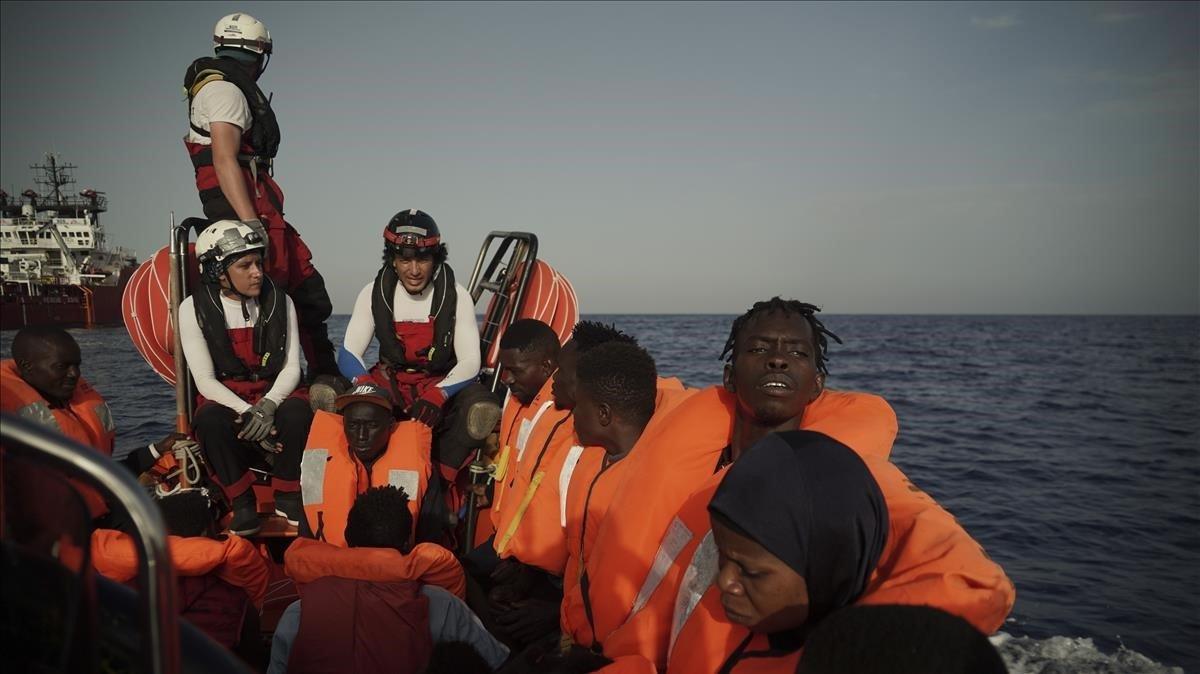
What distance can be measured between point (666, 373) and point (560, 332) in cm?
1808

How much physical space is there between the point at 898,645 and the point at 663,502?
1.39 meters

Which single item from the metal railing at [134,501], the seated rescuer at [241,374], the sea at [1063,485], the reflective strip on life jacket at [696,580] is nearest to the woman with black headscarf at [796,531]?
the reflective strip on life jacket at [696,580]

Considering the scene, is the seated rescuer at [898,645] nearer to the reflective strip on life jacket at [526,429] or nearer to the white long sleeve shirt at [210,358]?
the reflective strip on life jacket at [526,429]

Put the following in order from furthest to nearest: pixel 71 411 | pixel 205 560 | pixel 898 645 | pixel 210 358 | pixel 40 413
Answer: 1. pixel 210 358
2. pixel 71 411
3. pixel 40 413
4. pixel 205 560
5. pixel 898 645

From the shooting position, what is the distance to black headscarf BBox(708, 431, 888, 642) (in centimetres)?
175

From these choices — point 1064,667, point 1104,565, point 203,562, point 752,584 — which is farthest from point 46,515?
point 1104,565

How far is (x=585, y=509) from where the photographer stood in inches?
132

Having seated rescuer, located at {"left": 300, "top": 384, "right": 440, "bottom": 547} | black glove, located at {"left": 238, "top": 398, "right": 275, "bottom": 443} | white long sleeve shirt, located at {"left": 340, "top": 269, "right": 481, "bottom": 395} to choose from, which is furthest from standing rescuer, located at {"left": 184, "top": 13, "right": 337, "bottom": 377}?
seated rescuer, located at {"left": 300, "top": 384, "right": 440, "bottom": 547}

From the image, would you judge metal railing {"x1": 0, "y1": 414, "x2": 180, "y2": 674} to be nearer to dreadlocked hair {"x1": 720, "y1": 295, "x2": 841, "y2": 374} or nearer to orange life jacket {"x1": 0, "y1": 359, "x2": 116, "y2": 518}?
dreadlocked hair {"x1": 720, "y1": 295, "x2": 841, "y2": 374}

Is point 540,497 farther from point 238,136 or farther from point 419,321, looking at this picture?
point 238,136

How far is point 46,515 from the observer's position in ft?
3.25

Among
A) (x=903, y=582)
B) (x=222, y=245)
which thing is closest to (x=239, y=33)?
(x=222, y=245)

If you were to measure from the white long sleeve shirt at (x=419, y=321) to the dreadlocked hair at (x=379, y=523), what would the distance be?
57.1 inches

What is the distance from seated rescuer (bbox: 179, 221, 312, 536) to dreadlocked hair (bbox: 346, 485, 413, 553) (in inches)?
46.6
